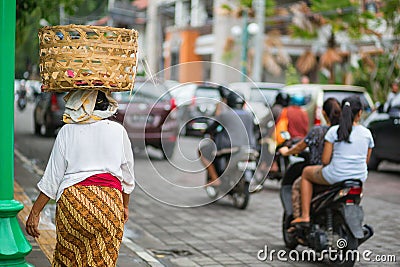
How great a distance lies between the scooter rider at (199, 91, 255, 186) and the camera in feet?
36.1

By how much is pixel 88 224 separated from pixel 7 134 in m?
1.19

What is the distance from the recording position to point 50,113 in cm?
2114

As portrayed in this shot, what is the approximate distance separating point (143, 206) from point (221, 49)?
2984 cm

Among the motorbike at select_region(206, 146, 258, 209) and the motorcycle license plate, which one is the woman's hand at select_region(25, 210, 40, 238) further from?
the motorcycle license plate

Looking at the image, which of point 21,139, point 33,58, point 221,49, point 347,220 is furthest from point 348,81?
point 347,220

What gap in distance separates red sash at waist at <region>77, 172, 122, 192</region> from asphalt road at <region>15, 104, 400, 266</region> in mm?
3045

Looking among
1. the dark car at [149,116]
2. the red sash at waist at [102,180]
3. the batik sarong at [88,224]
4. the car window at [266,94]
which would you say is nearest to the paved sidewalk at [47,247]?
the batik sarong at [88,224]

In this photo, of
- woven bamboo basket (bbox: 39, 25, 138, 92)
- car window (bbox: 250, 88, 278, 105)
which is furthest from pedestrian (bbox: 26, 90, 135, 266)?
car window (bbox: 250, 88, 278, 105)

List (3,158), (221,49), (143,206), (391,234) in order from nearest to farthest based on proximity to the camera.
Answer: (3,158)
(391,234)
(143,206)
(221,49)

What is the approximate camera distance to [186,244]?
8578mm

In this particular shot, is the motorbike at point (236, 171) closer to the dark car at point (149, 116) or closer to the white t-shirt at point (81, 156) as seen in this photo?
the dark car at point (149, 116)

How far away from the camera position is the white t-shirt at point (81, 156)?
4.58 metres

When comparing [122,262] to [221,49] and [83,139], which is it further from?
[221,49]

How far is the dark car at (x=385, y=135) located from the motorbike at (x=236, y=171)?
4835 mm
